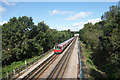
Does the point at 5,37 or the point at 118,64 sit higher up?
the point at 5,37

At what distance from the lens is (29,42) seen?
2034 centimetres

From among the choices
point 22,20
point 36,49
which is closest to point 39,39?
point 36,49

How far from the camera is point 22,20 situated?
69.8ft

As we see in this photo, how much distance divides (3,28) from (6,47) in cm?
486

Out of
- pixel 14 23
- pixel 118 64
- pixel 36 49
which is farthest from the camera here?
pixel 36 49

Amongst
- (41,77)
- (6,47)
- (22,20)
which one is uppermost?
(22,20)

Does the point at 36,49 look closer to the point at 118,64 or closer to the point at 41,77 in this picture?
the point at 41,77

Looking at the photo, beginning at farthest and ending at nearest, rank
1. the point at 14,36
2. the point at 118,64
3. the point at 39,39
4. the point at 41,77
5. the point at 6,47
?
the point at 39,39, the point at 14,36, the point at 6,47, the point at 118,64, the point at 41,77

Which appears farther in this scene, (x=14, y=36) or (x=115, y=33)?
(x=14, y=36)

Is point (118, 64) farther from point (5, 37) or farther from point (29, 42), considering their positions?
point (5, 37)

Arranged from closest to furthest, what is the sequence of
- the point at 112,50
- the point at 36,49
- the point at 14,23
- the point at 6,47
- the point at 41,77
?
the point at 41,77, the point at 112,50, the point at 6,47, the point at 14,23, the point at 36,49

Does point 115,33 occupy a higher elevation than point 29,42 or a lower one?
higher

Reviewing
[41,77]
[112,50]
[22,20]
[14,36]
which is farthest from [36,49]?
A: [112,50]

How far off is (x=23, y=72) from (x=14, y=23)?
1321cm
